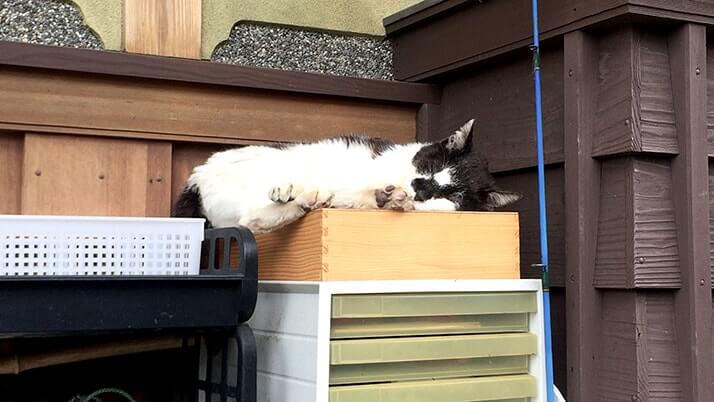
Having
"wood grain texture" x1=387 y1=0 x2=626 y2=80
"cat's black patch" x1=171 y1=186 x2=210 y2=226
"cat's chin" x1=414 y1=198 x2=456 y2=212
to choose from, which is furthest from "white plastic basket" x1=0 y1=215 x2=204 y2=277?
"wood grain texture" x1=387 y1=0 x2=626 y2=80

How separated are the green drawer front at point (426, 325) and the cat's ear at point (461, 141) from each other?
44cm

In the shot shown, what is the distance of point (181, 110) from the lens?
2000 millimetres

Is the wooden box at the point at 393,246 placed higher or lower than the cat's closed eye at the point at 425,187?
lower

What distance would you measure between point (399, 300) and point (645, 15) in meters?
0.74

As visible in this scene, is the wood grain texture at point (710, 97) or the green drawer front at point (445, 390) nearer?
the green drawer front at point (445, 390)

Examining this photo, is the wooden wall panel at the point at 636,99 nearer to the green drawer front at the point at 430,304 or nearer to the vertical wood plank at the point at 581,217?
the vertical wood plank at the point at 581,217

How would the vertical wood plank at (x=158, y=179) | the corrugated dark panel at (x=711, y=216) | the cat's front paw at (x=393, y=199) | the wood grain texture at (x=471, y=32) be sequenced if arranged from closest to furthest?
the cat's front paw at (x=393, y=199) → the corrugated dark panel at (x=711, y=216) → the wood grain texture at (x=471, y=32) → the vertical wood plank at (x=158, y=179)

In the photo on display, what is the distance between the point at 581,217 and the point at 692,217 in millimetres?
211

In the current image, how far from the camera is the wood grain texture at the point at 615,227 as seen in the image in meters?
1.59

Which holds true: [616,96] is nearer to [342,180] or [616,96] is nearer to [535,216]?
[535,216]

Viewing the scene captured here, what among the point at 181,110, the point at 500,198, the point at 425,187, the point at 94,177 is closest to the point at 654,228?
the point at 500,198

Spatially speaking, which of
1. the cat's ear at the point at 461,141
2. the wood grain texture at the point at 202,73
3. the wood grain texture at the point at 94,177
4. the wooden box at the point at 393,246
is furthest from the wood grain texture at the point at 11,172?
the cat's ear at the point at 461,141

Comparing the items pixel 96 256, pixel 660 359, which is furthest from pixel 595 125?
pixel 96 256

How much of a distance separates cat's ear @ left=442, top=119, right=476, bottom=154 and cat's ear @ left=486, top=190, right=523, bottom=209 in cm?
12
